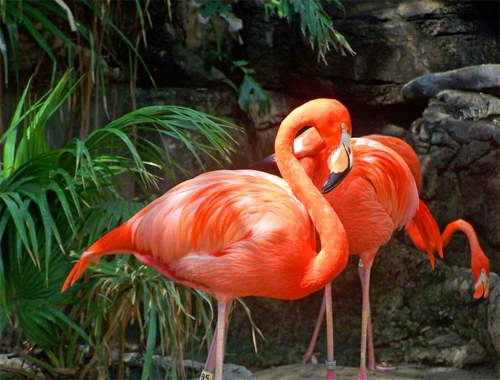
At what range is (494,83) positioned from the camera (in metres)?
4.68

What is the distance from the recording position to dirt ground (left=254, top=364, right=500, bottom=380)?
402 cm

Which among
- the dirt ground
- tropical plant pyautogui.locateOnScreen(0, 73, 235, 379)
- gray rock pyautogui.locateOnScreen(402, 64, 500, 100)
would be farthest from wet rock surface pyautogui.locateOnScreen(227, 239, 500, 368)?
tropical plant pyautogui.locateOnScreen(0, 73, 235, 379)

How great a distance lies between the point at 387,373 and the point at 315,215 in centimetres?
174

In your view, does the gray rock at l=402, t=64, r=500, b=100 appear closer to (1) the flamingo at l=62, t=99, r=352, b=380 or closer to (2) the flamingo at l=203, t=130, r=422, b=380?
(2) the flamingo at l=203, t=130, r=422, b=380

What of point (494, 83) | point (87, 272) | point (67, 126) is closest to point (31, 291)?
point (87, 272)

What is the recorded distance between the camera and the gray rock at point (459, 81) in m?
4.68

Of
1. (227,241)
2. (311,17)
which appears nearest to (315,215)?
(227,241)

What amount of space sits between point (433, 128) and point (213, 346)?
7.69 feet

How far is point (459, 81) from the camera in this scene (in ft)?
15.5

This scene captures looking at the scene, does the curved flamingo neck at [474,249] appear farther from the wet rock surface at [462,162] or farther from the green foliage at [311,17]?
the green foliage at [311,17]

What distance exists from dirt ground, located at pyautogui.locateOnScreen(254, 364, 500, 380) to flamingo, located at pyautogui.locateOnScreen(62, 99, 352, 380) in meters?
1.45

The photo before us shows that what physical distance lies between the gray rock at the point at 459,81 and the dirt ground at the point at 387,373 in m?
1.52

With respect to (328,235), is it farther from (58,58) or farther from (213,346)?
(58,58)

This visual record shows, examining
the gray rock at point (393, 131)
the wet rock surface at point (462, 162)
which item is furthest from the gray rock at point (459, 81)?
the gray rock at point (393, 131)
